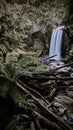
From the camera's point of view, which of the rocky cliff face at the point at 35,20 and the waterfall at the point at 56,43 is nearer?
the rocky cliff face at the point at 35,20

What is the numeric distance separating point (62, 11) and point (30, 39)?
376cm

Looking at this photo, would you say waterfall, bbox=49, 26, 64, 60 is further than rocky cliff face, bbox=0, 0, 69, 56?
Yes

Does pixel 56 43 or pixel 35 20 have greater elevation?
pixel 35 20

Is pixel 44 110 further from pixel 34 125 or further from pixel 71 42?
pixel 71 42

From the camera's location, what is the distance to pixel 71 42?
536 inches

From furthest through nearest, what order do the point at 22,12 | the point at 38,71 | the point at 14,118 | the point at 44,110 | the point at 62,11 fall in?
the point at 62,11, the point at 22,12, the point at 38,71, the point at 44,110, the point at 14,118

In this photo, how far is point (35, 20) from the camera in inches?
588

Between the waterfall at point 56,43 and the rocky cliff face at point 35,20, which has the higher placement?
the rocky cliff face at point 35,20

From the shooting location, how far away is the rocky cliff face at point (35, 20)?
44.0 feet

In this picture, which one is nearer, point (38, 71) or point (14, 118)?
point (14, 118)

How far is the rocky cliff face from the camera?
13.4 m

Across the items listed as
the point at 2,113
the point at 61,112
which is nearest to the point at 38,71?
the point at 61,112

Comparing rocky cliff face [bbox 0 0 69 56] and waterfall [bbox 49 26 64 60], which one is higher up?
rocky cliff face [bbox 0 0 69 56]

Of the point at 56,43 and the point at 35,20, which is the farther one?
the point at 35,20
